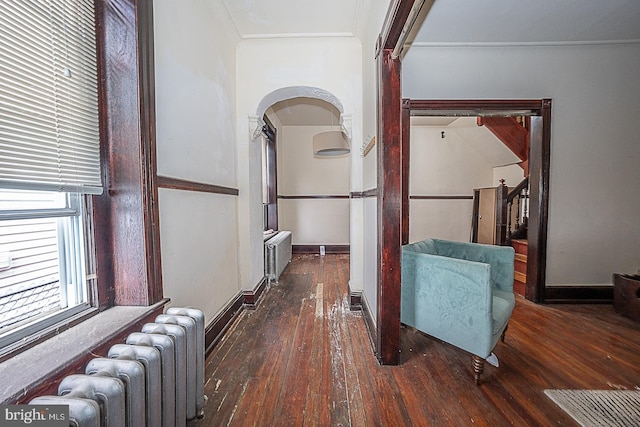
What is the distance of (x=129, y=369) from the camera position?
90 cm

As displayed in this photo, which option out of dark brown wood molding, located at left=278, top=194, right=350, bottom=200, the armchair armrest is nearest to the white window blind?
the armchair armrest

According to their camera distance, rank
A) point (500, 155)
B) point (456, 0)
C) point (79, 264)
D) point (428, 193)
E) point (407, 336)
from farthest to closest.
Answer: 1. point (428, 193)
2. point (500, 155)
3. point (407, 336)
4. point (456, 0)
5. point (79, 264)

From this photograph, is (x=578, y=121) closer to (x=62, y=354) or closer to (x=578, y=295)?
(x=578, y=295)

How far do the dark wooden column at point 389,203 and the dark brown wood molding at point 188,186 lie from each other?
1.35 m

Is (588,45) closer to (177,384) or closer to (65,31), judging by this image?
(65,31)

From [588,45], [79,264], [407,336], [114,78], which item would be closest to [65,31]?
[114,78]

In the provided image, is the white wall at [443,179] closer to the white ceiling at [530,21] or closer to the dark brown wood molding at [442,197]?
the dark brown wood molding at [442,197]

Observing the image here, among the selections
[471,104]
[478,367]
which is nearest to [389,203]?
[478,367]

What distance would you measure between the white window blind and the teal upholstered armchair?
2020 mm

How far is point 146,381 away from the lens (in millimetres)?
989

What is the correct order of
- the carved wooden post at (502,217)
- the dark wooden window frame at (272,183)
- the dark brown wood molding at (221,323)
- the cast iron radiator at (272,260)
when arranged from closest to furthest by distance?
1. the dark brown wood molding at (221,323)
2. the cast iron radiator at (272,260)
3. the carved wooden post at (502,217)
4. the dark wooden window frame at (272,183)

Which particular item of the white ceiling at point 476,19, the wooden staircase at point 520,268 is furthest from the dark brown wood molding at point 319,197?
the white ceiling at point 476,19

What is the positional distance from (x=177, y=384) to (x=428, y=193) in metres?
5.65

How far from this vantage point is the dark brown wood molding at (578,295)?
2.98m
